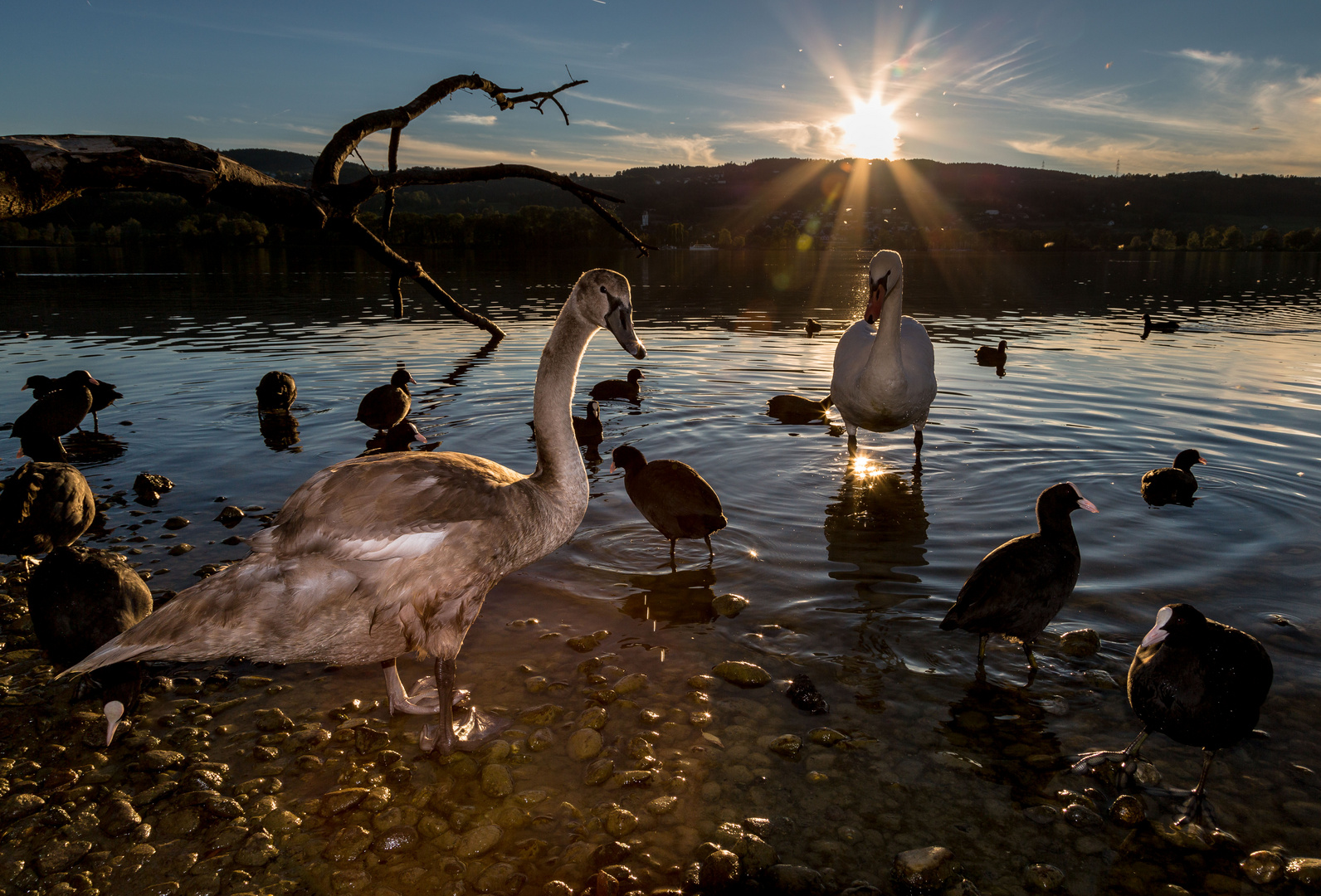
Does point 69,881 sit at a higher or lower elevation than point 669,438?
lower

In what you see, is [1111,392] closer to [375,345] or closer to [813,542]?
[813,542]

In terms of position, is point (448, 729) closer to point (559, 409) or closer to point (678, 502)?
point (559, 409)

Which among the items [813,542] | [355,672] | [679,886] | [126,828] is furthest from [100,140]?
[813,542]

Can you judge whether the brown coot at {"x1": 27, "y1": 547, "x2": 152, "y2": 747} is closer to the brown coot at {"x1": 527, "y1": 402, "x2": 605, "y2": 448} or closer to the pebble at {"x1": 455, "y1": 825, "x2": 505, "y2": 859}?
the pebble at {"x1": 455, "y1": 825, "x2": 505, "y2": 859}

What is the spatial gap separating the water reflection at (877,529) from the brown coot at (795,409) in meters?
2.76

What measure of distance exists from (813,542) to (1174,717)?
14.1 ft

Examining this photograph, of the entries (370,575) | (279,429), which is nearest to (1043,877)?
(370,575)

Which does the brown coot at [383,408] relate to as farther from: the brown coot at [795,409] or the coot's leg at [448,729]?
the coot's leg at [448,729]

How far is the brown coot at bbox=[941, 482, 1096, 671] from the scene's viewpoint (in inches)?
207

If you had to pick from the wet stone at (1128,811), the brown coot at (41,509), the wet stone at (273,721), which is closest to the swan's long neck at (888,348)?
the wet stone at (1128,811)

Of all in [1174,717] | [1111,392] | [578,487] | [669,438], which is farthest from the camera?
[1111,392]

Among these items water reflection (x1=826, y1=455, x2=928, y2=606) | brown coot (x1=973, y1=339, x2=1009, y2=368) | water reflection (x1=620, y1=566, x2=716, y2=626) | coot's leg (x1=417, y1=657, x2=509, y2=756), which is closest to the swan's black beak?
coot's leg (x1=417, y1=657, x2=509, y2=756)

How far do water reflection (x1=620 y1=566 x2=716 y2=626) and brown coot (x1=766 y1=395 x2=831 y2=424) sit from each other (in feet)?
22.0

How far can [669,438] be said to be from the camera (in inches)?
498
